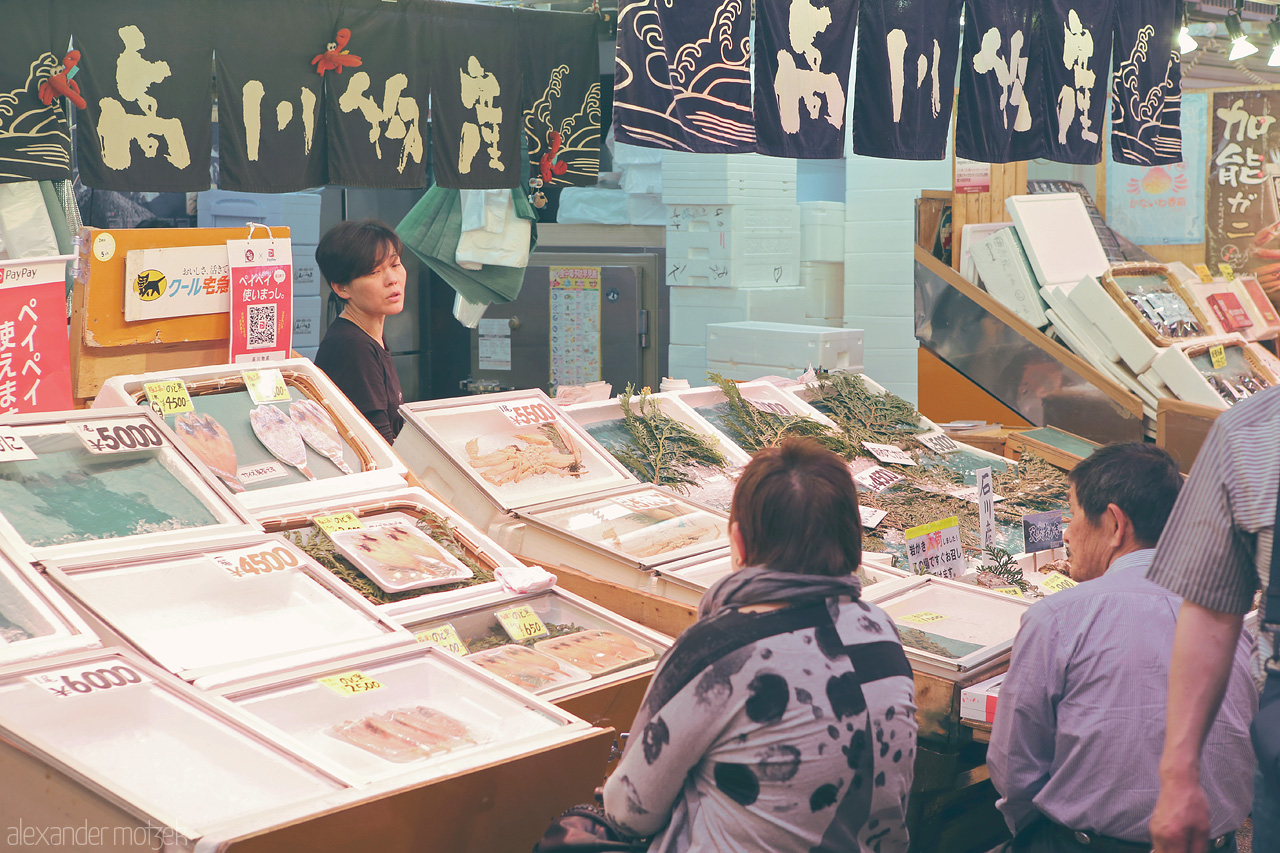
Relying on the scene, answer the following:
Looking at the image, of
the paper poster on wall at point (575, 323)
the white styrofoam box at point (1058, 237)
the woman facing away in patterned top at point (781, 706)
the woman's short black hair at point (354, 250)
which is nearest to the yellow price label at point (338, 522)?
the woman's short black hair at point (354, 250)

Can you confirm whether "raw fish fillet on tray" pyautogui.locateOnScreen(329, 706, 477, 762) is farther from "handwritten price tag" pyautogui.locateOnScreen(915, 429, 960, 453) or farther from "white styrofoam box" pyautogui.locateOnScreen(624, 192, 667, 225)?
"white styrofoam box" pyautogui.locateOnScreen(624, 192, 667, 225)

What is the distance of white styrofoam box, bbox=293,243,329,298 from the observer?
805 cm

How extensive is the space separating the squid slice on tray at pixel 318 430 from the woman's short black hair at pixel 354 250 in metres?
0.78

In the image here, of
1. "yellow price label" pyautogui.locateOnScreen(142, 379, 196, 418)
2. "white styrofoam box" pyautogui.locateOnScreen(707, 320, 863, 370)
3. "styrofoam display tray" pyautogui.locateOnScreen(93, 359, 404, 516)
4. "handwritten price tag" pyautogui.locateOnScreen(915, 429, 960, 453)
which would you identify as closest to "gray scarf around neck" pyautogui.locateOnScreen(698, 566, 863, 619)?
"styrofoam display tray" pyautogui.locateOnScreen(93, 359, 404, 516)

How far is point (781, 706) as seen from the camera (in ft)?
5.96

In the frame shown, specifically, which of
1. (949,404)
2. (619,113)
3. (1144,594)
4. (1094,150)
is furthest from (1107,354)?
(1144,594)

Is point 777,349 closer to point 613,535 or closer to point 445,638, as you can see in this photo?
point 613,535

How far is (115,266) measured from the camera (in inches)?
136

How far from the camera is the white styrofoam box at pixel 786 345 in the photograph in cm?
623

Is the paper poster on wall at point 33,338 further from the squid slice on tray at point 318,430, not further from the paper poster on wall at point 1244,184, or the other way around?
the paper poster on wall at point 1244,184

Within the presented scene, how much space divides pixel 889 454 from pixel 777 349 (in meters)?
1.96

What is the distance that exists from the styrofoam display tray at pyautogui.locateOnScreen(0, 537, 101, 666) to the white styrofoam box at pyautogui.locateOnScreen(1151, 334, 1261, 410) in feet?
16.8

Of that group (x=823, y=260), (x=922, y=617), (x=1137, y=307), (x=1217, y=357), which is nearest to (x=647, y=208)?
(x=823, y=260)

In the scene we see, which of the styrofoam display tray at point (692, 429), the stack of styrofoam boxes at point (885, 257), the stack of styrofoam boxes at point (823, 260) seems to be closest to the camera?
the styrofoam display tray at point (692, 429)
